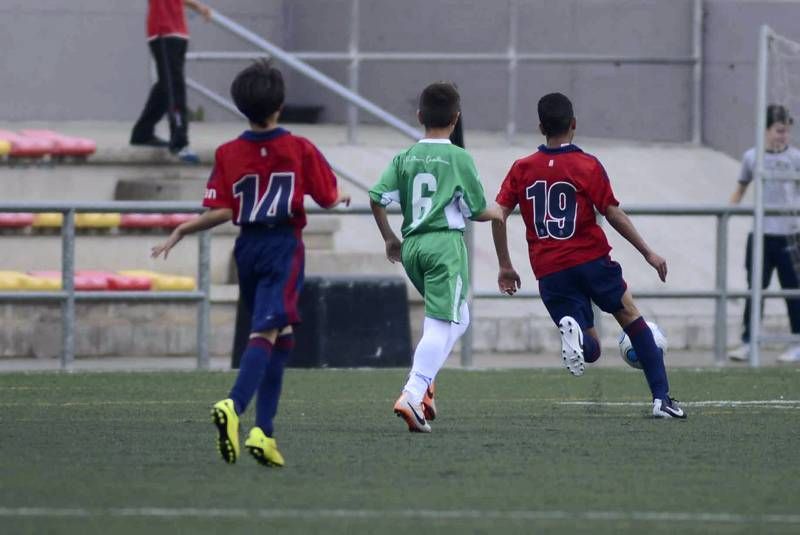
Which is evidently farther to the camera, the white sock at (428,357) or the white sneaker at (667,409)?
the white sneaker at (667,409)

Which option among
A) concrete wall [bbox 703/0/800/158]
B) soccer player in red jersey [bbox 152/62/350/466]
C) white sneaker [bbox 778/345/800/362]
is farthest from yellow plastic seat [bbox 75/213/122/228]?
soccer player in red jersey [bbox 152/62/350/466]

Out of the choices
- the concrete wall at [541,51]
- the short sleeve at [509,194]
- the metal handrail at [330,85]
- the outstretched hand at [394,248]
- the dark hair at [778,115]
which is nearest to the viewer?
the outstretched hand at [394,248]

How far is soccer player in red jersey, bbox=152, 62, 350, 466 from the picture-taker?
7758 millimetres

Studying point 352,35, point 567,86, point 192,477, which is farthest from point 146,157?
point 192,477

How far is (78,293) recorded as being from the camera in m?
13.8

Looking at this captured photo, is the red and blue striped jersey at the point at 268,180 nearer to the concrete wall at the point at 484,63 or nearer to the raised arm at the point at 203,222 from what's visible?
the raised arm at the point at 203,222

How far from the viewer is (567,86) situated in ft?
66.1

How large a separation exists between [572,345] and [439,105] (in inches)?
54.6

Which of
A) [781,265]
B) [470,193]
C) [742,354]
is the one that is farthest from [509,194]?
[781,265]

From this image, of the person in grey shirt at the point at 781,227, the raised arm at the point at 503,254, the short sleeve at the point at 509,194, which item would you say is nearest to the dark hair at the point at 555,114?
the short sleeve at the point at 509,194

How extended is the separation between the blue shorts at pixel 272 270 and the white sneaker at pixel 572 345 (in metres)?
2.20

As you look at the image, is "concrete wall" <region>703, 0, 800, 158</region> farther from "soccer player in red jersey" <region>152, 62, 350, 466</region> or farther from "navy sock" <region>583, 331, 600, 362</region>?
"soccer player in red jersey" <region>152, 62, 350, 466</region>

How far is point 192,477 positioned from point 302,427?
2.08 metres

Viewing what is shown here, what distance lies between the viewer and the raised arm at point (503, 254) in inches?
372
